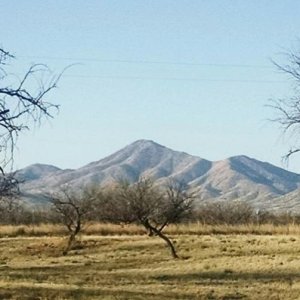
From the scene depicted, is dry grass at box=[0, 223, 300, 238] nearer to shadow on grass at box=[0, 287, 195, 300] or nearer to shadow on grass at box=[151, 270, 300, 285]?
shadow on grass at box=[151, 270, 300, 285]

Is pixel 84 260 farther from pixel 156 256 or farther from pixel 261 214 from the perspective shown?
pixel 261 214

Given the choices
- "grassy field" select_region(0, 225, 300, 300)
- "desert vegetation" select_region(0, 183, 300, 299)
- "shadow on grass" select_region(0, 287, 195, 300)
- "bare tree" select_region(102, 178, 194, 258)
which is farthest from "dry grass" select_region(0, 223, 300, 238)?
"shadow on grass" select_region(0, 287, 195, 300)

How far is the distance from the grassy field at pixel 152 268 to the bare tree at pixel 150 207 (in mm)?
1436

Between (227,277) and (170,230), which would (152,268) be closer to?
(227,277)

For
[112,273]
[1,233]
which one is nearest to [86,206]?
[1,233]

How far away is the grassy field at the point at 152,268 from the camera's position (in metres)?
23.8

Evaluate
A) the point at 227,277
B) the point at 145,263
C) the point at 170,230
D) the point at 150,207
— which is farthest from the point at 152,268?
the point at 170,230

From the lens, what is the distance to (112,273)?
33.7 metres

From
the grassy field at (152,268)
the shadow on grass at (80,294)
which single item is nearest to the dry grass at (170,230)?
the grassy field at (152,268)

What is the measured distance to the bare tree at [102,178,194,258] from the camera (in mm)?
46844

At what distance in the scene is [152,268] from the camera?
120 feet

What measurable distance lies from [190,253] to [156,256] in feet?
6.26

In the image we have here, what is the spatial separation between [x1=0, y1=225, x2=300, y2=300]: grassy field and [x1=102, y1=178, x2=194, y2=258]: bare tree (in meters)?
1.44

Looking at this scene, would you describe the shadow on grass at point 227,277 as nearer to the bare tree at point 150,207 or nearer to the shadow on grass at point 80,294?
the shadow on grass at point 80,294
